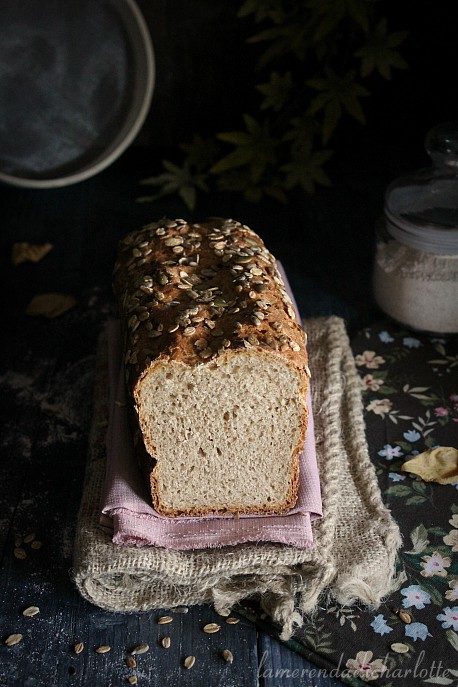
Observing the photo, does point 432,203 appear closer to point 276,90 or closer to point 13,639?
point 276,90

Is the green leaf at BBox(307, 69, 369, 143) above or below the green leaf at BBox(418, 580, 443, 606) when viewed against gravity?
above

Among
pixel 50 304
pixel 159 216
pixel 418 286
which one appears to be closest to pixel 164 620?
pixel 418 286

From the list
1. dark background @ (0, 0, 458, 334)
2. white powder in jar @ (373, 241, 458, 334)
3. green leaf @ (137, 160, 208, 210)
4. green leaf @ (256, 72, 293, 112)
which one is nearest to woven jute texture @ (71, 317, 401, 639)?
white powder in jar @ (373, 241, 458, 334)

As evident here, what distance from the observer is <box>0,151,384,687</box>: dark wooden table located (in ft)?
6.30

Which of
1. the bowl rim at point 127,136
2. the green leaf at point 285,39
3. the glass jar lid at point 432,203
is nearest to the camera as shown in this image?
the glass jar lid at point 432,203

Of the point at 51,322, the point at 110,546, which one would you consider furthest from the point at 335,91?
the point at 110,546

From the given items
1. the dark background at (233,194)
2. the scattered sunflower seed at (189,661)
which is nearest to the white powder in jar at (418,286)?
the dark background at (233,194)

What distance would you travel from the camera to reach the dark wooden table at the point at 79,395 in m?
1.92

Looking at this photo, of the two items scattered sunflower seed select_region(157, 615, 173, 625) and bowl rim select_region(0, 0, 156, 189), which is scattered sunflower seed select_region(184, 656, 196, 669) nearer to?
scattered sunflower seed select_region(157, 615, 173, 625)

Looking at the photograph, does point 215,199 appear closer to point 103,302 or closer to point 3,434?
point 103,302

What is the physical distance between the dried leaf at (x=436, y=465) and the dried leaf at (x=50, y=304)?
1.38 m

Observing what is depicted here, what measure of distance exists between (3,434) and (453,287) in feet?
4.71

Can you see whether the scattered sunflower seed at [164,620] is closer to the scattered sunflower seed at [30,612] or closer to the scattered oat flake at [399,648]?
the scattered sunflower seed at [30,612]

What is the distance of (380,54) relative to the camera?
135 inches
